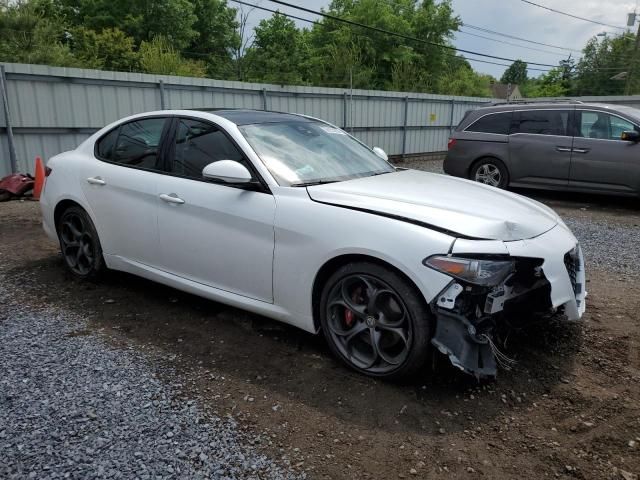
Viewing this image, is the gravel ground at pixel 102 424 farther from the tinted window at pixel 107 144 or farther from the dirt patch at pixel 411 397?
the tinted window at pixel 107 144

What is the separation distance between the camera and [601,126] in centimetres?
853

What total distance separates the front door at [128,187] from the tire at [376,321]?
1.64 meters

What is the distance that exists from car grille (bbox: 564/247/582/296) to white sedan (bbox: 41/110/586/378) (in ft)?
0.05

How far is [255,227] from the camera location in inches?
127

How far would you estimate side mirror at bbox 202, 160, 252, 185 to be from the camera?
3188 millimetres

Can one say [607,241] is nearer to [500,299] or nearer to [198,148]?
[500,299]

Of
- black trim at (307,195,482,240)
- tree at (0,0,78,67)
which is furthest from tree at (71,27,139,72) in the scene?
black trim at (307,195,482,240)

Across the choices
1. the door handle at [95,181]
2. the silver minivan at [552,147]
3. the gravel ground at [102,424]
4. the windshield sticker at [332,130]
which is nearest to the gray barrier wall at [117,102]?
the silver minivan at [552,147]

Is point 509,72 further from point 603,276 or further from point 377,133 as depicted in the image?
point 603,276

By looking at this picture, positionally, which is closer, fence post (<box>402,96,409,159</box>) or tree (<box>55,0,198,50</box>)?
fence post (<box>402,96,409,159</box>)

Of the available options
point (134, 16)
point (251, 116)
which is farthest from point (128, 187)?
point (134, 16)

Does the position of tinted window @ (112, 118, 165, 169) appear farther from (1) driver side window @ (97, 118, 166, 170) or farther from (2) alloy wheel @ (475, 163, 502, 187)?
(2) alloy wheel @ (475, 163, 502, 187)

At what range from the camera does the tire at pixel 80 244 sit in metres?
4.40

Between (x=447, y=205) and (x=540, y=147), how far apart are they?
7.02 m
